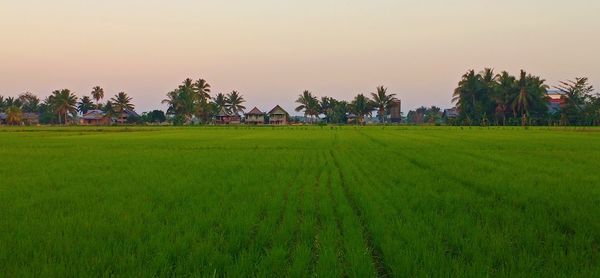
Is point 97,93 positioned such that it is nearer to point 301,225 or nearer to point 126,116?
point 126,116

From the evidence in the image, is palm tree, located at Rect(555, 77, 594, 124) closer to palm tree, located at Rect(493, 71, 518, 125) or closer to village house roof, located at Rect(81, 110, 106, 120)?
palm tree, located at Rect(493, 71, 518, 125)

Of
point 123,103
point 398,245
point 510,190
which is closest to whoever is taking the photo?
point 398,245

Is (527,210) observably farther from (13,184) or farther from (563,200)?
(13,184)

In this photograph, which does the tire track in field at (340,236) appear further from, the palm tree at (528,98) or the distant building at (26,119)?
the distant building at (26,119)

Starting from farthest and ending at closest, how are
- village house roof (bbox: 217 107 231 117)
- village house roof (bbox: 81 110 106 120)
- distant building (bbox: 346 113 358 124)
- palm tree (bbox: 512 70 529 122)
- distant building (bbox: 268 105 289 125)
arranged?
1. distant building (bbox: 346 113 358 124)
2. village house roof (bbox: 81 110 106 120)
3. village house roof (bbox: 217 107 231 117)
4. distant building (bbox: 268 105 289 125)
5. palm tree (bbox: 512 70 529 122)

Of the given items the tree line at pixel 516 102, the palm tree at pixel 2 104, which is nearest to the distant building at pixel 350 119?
the tree line at pixel 516 102

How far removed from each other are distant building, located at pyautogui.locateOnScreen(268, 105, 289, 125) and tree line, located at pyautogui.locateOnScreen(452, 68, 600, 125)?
31661 millimetres

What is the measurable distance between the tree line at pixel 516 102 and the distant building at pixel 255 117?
3570 cm

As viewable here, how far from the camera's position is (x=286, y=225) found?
5078 mm

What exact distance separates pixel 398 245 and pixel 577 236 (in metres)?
1.93

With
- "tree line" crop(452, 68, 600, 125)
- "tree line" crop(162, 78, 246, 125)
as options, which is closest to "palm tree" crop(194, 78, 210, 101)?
"tree line" crop(162, 78, 246, 125)

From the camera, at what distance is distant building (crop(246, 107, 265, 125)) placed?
83.0 m

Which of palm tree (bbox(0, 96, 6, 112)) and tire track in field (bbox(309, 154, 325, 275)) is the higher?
palm tree (bbox(0, 96, 6, 112))

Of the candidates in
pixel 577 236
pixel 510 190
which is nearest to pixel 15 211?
pixel 577 236
